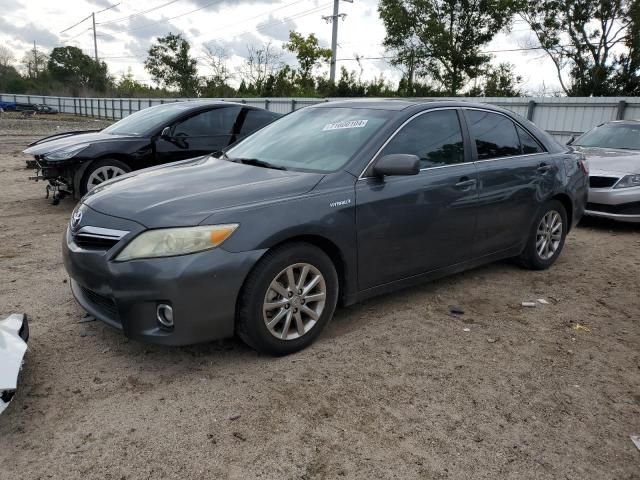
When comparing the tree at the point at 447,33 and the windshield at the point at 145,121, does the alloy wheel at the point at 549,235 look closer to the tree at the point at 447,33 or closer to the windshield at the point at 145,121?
the windshield at the point at 145,121

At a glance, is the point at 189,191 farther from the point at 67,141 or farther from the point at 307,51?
the point at 307,51

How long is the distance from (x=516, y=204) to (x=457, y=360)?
1.90 meters

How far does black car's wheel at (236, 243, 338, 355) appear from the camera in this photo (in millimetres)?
3076

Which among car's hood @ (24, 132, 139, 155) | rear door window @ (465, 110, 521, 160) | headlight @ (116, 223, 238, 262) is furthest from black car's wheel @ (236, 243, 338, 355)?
car's hood @ (24, 132, 139, 155)

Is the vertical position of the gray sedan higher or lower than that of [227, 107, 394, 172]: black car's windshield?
lower

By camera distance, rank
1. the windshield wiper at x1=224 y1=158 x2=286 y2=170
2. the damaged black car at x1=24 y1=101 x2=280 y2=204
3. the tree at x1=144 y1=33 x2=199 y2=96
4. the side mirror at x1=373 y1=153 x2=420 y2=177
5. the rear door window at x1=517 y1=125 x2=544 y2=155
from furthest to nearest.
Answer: the tree at x1=144 y1=33 x2=199 y2=96 → the damaged black car at x1=24 y1=101 x2=280 y2=204 → the rear door window at x1=517 y1=125 x2=544 y2=155 → the windshield wiper at x1=224 y1=158 x2=286 y2=170 → the side mirror at x1=373 y1=153 x2=420 y2=177

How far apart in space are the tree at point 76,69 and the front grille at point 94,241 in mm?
71423

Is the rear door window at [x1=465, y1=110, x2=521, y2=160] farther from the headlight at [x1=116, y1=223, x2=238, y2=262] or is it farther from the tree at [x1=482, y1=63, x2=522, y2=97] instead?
the tree at [x1=482, y1=63, x2=522, y2=97]

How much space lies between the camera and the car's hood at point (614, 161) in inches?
284

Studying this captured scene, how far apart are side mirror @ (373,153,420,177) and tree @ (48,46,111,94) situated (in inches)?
2823

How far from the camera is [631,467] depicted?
8.05 feet

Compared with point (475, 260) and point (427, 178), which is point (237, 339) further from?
point (475, 260)

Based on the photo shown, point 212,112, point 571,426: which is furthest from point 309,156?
point 212,112

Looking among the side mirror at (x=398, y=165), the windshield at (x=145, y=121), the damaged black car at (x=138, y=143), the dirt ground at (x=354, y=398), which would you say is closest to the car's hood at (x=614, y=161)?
the dirt ground at (x=354, y=398)
